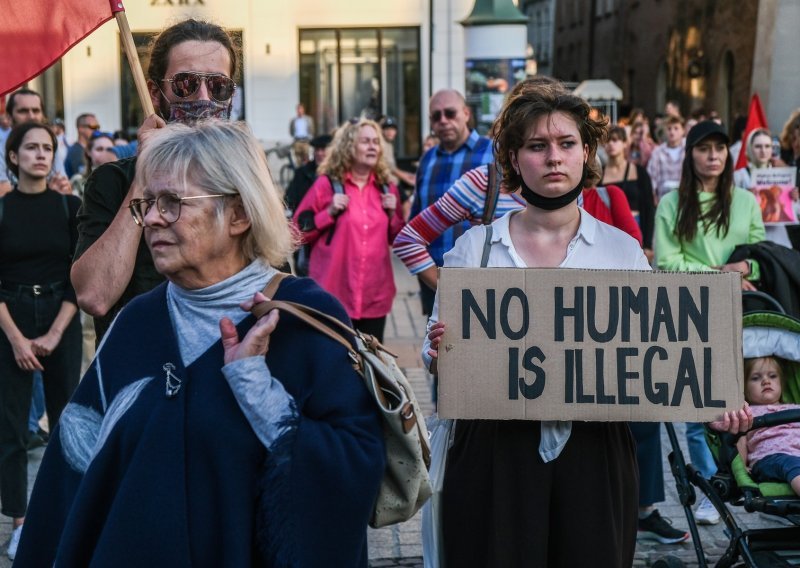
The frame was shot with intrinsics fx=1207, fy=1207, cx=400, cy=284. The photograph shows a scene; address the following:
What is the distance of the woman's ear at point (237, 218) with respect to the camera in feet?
8.79

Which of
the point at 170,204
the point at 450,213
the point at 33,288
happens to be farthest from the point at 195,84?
the point at 33,288

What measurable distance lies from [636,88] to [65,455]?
4094cm

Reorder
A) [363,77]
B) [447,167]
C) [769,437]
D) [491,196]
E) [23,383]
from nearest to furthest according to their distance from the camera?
[769,437]
[491,196]
[23,383]
[447,167]
[363,77]

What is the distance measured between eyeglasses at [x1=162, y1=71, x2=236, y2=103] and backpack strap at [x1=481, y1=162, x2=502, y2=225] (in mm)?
2070

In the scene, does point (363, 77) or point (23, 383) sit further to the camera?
point (363, 77)

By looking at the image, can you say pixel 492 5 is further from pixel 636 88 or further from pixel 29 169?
pixel 636 88

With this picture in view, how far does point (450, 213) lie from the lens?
545 centimetres

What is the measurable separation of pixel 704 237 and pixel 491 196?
140 cm

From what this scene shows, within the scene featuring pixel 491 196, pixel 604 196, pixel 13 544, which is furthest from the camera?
pixel 13 544

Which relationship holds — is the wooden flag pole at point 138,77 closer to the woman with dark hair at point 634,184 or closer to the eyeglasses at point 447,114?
the eyeglasses at point 447,114

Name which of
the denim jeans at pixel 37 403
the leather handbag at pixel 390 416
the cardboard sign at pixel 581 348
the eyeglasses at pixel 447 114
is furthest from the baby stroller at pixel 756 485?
the denim jeans at pixel 37 403

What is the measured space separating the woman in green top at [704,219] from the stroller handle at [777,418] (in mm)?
1712

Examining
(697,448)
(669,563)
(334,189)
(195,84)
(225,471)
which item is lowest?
(669,563)

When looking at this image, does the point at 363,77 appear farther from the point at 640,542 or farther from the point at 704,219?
the point at 640,542
